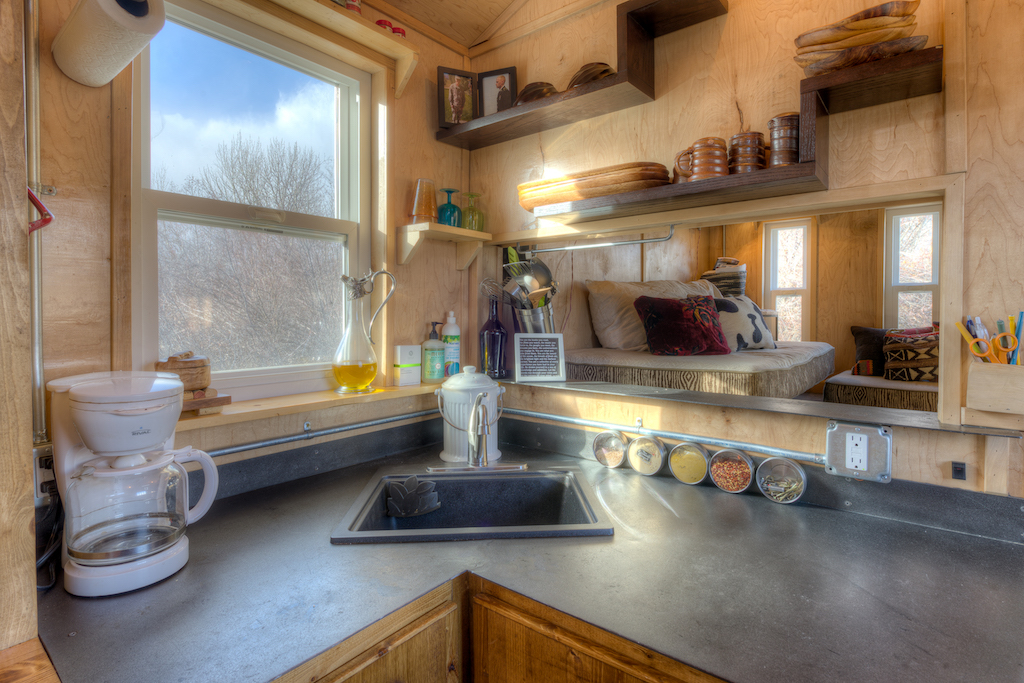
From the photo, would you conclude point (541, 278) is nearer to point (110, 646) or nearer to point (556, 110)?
point (556, 110)

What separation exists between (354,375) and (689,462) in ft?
3.30

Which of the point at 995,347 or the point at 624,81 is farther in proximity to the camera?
the point at 624,81

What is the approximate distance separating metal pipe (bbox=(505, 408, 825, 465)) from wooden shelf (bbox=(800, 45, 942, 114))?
0.83m

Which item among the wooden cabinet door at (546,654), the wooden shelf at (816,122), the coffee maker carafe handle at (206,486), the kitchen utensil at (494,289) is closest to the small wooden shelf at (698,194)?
the wooden shelf at (816,122)

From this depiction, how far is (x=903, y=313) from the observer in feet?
4.19

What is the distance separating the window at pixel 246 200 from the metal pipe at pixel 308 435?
0.15m

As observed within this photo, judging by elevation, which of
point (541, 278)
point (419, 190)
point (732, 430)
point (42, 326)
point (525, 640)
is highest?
point (419, 190)

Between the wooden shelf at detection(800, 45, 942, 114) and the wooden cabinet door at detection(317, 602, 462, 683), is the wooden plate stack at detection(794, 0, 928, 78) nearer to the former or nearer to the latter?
the wooden shelf at detection(800, 45, 942, 114)

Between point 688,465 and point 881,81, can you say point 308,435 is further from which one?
point 881,81

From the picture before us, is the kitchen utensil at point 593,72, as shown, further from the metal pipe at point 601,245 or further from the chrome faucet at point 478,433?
the chrome faucet at point 478,433

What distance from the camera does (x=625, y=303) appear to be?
1.75 m

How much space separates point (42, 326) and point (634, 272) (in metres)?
1.55

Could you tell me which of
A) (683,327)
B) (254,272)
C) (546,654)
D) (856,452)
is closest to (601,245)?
(683,327)

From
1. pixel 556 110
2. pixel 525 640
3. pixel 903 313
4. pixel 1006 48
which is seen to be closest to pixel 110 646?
pixel 525 640
